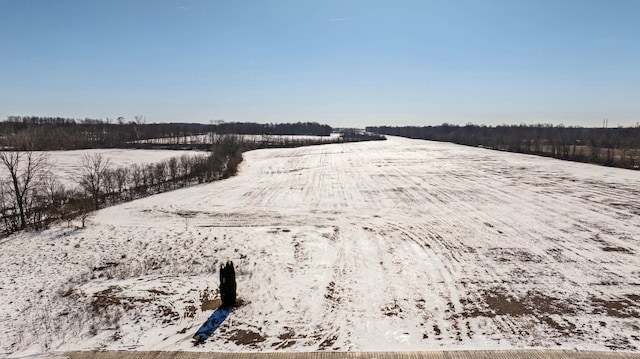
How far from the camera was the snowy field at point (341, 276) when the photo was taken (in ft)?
37.5

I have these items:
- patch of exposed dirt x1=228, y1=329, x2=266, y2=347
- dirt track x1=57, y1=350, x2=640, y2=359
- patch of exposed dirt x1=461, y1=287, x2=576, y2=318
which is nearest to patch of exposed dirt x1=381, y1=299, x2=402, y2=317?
patch of exposed dirt x1=461, y1=287, x2=576, y2=318

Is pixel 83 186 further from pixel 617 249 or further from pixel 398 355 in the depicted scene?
pixel 617 249

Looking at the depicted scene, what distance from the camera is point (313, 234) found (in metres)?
22.6

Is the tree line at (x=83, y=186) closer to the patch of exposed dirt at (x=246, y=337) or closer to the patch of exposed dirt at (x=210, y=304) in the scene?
the patch of exposed dirt at (x=210, y=304)

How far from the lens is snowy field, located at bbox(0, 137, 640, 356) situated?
37.5 feet

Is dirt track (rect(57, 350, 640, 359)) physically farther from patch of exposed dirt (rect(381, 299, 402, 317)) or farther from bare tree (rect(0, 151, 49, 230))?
bare tree (rect(0, 151, 49, 230))

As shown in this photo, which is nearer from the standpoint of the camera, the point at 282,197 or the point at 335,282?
the point at 335,282

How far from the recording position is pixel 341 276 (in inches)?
637

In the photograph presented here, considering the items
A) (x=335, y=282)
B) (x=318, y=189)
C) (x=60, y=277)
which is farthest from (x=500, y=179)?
(x=60, y=277)

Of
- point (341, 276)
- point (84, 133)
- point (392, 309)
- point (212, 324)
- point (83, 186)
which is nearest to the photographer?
point (212, 324)

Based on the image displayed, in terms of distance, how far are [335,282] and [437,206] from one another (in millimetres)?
17222

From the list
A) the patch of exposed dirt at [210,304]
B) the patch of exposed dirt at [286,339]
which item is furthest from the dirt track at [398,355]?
the patch of exposed dirt at [210,304]

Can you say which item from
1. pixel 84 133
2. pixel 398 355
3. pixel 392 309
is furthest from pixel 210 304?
pixel 84 133

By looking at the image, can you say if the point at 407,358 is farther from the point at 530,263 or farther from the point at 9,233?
the point at 9,233
